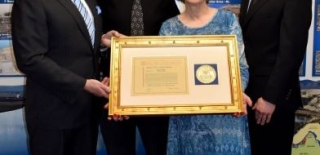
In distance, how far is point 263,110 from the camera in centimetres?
192

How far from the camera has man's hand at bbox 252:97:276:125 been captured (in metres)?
1.92

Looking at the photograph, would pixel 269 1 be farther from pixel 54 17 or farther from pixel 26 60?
pixel 26 60

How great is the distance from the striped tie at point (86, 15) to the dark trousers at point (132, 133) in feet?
1.57

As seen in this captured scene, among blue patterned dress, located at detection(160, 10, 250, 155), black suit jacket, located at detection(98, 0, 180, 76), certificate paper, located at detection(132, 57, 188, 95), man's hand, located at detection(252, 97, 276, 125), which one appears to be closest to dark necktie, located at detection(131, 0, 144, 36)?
black suit jacket, located at detection(98, 0, 180, 76)

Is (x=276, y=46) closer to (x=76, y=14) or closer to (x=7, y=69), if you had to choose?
(x=76, y=14)

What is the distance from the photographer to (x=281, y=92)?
1889 mm

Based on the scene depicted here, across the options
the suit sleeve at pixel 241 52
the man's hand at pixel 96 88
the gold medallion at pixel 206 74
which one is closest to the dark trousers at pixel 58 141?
the man's hand at pixel 96 88

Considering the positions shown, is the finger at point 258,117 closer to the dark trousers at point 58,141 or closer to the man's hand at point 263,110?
the man's hand at point 263,110

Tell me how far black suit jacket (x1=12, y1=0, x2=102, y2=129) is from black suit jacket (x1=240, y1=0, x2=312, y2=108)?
2.48 ft

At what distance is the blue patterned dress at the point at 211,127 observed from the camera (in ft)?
6.15

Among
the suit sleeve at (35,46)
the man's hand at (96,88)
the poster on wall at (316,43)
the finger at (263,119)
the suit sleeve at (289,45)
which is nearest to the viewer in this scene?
the suit sleeve at (35,46)

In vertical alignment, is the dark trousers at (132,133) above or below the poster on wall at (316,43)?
below

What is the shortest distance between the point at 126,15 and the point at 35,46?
546 millimetres

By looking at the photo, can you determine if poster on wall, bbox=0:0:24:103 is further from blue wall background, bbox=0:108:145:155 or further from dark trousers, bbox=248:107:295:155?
dark trousers, bbox=248:107:295:155
